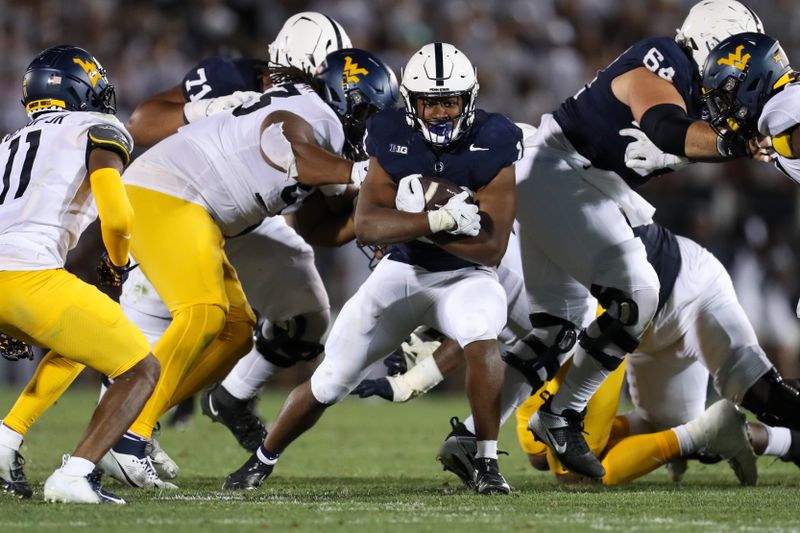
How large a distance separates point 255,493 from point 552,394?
4.72ft

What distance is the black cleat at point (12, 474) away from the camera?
15.2 ft

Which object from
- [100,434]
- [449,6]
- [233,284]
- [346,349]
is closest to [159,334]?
[233,284]

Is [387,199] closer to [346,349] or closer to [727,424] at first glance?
[346,349]

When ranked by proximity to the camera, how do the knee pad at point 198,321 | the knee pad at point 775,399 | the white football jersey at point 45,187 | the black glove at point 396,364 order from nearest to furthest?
the white football jersey at point 45,187 < the knee pad at point 198,321 < the knee pad at point 775,399 < the black glove at point 396,364

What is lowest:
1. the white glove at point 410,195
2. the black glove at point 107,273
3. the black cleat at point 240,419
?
the black cleat at point 240,419

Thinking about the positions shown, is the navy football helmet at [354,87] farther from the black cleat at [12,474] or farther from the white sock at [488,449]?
the black cleat at [12,474]

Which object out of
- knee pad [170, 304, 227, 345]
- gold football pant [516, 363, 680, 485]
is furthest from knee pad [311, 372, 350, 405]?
gold football pant [516, 363, 680, 485]

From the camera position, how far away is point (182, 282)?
17.1ft

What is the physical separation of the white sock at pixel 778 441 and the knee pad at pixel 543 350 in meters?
0.95

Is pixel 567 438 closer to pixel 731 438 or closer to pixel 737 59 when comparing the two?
pixel 731 438

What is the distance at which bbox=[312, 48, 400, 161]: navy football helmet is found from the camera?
566 cm

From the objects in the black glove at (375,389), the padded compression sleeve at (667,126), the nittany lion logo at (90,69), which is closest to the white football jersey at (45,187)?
the nittany lion logo at (90,69)

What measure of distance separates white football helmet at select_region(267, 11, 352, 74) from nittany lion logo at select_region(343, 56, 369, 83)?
0.51 metres

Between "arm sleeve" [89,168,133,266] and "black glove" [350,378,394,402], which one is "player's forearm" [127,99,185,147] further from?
"arm sleeve" [89,168,133,266]
